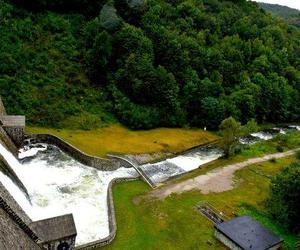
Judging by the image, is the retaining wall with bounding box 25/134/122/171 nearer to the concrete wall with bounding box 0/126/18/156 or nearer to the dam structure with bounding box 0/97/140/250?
the dam structure with bounding box 0/97/140/250

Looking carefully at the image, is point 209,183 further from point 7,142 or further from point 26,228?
point 26,228

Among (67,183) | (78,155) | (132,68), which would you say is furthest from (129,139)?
(67,183)

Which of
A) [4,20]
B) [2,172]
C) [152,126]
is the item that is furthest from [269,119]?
[2,172]

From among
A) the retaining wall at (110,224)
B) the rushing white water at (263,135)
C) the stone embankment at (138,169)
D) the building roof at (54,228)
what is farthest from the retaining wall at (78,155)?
the rushing white water at (263,135)

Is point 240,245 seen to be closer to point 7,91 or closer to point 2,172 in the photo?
point 2,172

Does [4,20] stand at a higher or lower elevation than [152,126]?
higher

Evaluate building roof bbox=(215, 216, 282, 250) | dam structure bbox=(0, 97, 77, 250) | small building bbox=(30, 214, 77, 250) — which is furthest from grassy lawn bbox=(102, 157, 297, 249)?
dam structure bbox=(0, 97, 77, 250)
